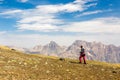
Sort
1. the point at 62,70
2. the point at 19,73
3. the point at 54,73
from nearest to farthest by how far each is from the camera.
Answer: the point at 19,73
the point at 54,73
the point at 62,70

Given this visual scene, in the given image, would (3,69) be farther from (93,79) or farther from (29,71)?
(93,79)

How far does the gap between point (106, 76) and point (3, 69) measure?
1528 centimetres

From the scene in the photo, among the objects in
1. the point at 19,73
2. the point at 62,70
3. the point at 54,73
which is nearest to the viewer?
the point at 19,73

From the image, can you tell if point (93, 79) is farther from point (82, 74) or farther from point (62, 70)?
point (62, 70)

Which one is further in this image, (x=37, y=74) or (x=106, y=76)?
(x=106, y=76)

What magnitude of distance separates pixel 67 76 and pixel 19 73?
6627mm

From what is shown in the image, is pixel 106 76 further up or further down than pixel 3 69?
further down

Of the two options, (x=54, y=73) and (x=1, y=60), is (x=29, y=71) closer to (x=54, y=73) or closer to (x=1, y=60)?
(x=54, y=73)

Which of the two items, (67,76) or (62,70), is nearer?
(67,76)

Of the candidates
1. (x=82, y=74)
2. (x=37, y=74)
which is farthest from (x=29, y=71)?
(x=82, y=74)

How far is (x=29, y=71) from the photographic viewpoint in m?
30.1

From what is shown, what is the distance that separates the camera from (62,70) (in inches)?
1318

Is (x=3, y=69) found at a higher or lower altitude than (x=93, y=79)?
higher

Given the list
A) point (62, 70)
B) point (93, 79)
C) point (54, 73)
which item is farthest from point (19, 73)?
point (93, 79)
